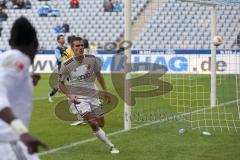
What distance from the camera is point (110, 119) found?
45.1ft

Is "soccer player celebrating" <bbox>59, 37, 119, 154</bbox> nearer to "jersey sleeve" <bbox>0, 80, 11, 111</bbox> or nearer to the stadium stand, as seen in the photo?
"jersey sleeve" <bbox>0, 80, 11, 111</bbox>

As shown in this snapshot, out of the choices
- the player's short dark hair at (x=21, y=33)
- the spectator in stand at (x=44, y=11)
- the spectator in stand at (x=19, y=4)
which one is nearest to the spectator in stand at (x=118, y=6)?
the spectator in stand at (x=44, y=11)

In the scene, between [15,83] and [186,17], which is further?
[186,17]

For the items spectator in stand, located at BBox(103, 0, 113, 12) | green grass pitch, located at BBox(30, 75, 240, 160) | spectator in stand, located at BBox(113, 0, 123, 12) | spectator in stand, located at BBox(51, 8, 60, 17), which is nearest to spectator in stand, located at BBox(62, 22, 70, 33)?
spectator in stand, located at BBox(51, 8, 60, 17)

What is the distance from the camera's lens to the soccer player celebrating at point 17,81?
13.3 feet

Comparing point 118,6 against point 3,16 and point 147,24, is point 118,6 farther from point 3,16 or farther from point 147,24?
point 3,16

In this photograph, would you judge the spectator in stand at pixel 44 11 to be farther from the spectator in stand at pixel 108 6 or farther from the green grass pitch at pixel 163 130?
the green grass pitch at pixel 163 130

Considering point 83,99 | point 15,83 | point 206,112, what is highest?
point 15,83

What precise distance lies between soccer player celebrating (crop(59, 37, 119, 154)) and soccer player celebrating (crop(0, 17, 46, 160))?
531 centimetres

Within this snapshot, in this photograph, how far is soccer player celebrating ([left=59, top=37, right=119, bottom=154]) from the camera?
9859 millimetres

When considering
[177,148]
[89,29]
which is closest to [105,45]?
[89,29]

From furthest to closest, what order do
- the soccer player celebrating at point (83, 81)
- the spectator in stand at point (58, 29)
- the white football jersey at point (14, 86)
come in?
the spectator in stand at point (58, 29) < the soccer player celebrating at point (83, 81) < the white football jersey at point (14, 86)

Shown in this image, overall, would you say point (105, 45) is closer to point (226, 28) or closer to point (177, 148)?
point (226, 28)

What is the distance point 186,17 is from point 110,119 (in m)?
15.2
